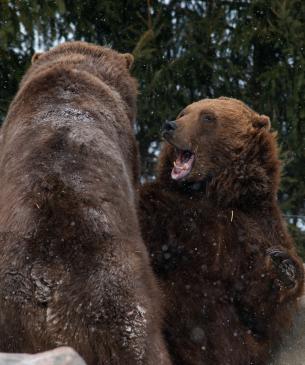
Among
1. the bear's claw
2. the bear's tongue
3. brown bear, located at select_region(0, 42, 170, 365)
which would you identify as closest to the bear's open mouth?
the bear's tongue

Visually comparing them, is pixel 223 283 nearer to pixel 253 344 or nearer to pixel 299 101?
pixel 253 344

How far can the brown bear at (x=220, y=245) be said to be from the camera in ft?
20.9

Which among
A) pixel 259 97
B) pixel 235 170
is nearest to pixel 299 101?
pixel 259 97

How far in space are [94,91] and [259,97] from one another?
514cm

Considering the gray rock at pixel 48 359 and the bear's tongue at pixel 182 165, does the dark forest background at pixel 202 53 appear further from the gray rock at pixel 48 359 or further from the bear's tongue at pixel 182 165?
the gray rock at pixel 48 359

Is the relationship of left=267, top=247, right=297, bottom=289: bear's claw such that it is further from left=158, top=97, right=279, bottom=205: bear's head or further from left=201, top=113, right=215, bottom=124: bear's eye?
left=201, top=113, right=215, bottom=124: bear's eye

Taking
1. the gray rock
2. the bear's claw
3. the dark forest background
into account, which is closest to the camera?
the gray rock

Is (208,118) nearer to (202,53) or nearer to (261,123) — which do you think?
(261,123)

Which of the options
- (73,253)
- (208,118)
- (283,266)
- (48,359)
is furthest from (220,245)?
(48,359)

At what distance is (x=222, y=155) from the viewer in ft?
22.3

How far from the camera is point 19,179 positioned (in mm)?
5250

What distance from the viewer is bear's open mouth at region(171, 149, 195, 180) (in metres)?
6.68

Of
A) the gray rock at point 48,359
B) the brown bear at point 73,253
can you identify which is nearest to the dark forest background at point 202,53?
the brown bear at point 73,253

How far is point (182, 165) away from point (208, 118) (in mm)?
423
